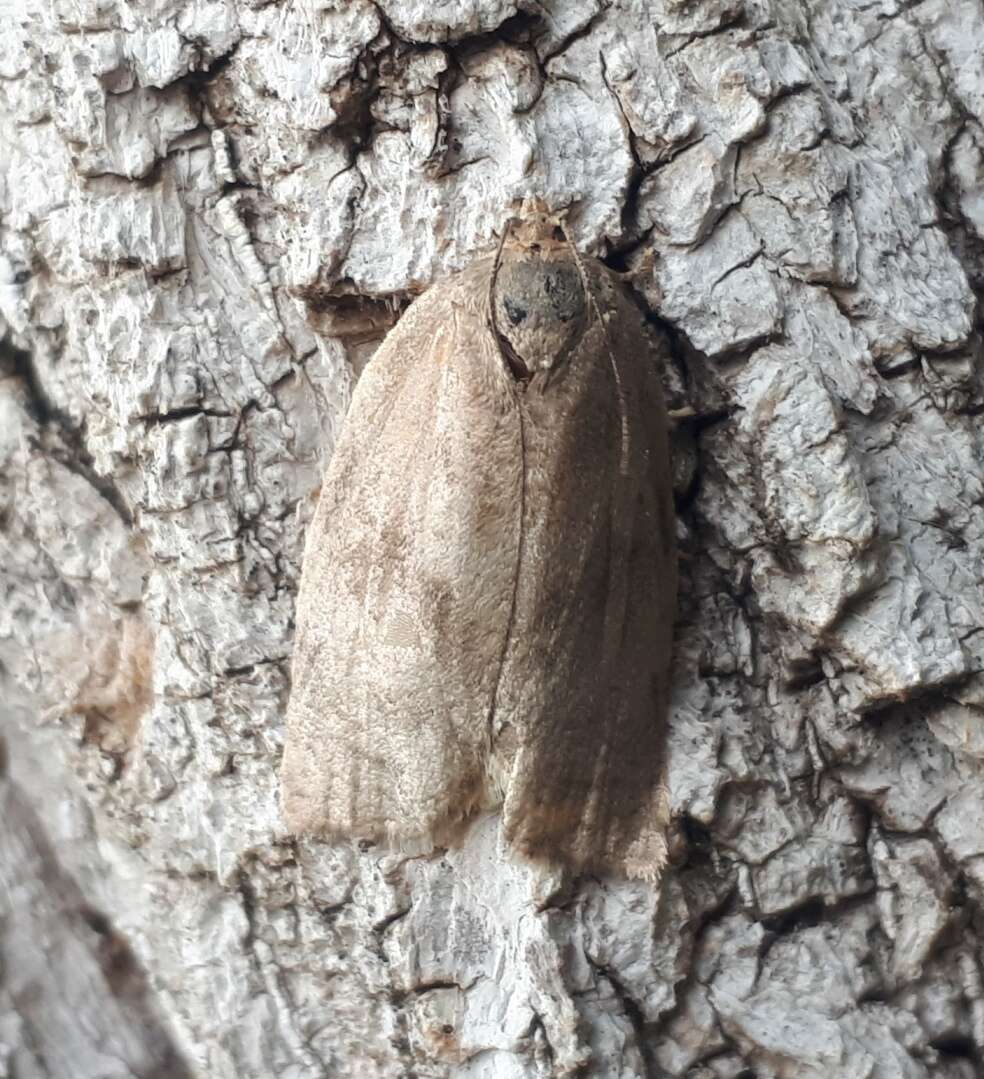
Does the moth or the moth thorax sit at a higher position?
the moth thorax

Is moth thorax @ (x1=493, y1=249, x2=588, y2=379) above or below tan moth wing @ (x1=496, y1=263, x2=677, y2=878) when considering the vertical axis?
above

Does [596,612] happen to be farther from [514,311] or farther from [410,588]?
[514,311]

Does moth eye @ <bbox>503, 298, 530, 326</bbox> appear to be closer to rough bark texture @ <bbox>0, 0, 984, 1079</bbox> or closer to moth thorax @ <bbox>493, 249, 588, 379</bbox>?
moth thorax @ <bbox>493, 249, 588, 379</bbox>

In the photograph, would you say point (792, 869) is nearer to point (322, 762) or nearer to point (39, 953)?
point (322, 762)

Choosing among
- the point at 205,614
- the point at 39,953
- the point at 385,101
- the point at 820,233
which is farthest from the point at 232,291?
the point at 39,953

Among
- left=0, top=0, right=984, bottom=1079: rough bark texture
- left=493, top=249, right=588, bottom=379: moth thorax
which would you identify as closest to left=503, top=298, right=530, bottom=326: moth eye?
left=493, top=249, right=588, bottom=379: moth thorax
